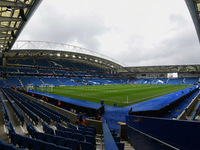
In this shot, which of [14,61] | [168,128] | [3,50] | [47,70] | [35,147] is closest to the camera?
[168,128]

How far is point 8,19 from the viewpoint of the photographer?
1273cm

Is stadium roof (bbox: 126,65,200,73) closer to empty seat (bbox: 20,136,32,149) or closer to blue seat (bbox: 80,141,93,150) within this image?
blue seat (bbox: 80,141,93,150)

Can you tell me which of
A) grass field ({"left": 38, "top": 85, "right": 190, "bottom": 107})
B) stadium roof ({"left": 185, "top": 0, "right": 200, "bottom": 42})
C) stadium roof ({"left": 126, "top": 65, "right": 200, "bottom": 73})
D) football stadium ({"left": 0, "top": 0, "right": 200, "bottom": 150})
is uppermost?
stadium roof ({"left": 126, "top": 65, "right": 200, "bottom": 73})

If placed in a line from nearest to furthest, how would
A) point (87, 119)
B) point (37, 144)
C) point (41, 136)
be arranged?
1. point (37, 144)
2. point (41, 136)
3. point (87, 119)

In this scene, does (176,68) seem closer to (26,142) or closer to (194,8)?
(194,8)

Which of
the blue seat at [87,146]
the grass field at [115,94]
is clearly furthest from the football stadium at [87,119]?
the grass field at [115,94]

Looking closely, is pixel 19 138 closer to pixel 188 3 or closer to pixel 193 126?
pixel 193 126

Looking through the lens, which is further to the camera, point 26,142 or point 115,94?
point 115,94

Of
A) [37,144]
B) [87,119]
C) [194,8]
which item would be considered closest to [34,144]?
[37,144]

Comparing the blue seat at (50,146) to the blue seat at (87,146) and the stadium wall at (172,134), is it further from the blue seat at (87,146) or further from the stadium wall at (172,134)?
the stadium wall at (172,134)

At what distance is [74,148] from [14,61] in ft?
225

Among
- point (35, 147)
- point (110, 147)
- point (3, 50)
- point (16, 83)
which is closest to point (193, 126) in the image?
point (110, 147)

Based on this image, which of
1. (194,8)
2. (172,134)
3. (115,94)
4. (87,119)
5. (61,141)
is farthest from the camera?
(115,94)

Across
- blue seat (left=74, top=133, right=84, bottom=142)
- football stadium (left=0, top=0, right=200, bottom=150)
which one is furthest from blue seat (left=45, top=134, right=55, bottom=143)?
blue seat (left=74, top=133, right=84, bottom=142)
